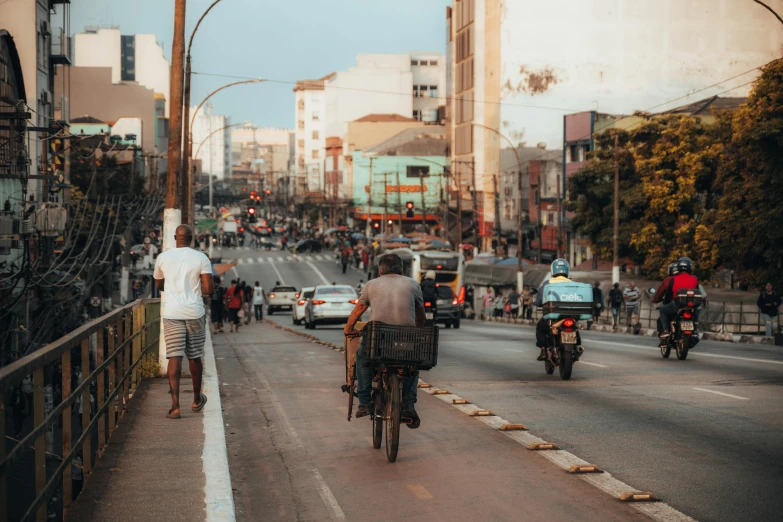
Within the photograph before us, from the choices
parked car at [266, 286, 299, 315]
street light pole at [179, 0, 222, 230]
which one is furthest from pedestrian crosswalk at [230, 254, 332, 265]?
street light pole at [179, 0, 222, 230]

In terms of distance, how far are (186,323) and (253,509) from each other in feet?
10.2

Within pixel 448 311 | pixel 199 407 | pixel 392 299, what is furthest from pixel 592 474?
pixel 448 311

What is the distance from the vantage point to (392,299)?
9367mm

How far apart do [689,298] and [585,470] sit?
11.6 metres

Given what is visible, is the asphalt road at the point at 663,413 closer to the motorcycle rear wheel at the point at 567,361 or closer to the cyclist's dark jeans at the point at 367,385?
the motorcycle rear wheel at the point at 567,361

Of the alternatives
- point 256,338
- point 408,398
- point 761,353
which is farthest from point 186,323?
point 256,338

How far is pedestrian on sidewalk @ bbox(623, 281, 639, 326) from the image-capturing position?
4038 centimetres

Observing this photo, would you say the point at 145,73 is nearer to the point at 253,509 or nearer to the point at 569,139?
the point at 569,139

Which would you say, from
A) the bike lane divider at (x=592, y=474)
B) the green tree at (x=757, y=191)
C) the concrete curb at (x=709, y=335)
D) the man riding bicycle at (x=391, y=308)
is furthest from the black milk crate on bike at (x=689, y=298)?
the green tree at (x=757, y=191)

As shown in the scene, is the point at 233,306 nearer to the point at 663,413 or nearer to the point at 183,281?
the point at 663,413

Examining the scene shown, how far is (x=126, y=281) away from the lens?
45.3m

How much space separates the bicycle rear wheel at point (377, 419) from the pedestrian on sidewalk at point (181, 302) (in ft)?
5.67

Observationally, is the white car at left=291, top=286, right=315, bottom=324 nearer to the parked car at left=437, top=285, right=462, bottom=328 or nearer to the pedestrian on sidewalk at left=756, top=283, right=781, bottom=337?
the parked car at left=437, top=285, right=462, bottom=328

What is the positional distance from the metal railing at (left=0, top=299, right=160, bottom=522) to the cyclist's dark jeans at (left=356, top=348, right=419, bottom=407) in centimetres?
200
